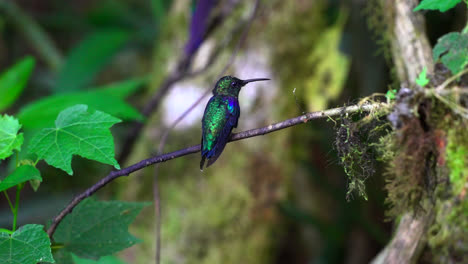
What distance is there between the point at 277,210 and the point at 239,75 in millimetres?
619

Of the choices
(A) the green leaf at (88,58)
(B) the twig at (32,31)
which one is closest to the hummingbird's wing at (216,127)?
(A) the green leaf at (88,58)

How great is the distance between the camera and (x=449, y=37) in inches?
35.1

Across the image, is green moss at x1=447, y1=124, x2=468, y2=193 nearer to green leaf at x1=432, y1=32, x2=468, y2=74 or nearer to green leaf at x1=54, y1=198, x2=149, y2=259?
green leaf at x1=432, y1=32, x2=468, y2=74

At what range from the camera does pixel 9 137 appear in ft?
2.80

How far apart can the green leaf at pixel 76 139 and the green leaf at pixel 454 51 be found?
1.93 feet

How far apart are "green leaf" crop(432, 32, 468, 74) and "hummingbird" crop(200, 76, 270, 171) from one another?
0.39 metres

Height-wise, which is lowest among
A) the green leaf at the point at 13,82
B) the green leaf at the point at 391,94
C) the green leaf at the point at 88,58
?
the green leaf at the point at 391,94

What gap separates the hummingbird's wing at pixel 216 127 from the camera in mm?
905

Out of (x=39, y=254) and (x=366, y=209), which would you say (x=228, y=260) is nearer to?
(x=366, y=209)

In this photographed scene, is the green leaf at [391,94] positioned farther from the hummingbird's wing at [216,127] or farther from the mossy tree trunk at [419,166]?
the hummingbird's wing at [216,127]

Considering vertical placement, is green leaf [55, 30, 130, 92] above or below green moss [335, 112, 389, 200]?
above

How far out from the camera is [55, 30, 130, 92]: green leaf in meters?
2.76

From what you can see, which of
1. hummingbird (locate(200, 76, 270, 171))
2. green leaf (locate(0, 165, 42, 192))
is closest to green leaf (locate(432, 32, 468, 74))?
hummingbird (locate(200, 76, 270, 171))

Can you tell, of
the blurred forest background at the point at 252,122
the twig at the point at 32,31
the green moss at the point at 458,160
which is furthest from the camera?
the twig at the point at 32,31
